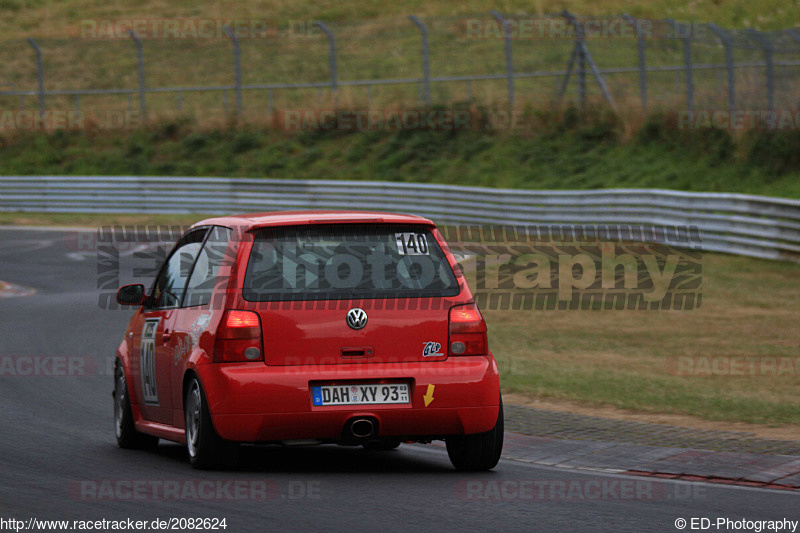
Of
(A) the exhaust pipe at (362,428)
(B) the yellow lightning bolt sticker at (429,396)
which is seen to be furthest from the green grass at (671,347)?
(A) the exhaust pipe at (362,428)

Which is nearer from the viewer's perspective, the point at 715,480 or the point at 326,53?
the point at 715,480

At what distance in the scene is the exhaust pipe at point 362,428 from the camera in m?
7.21

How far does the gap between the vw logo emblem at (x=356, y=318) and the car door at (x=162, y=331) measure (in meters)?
1.35

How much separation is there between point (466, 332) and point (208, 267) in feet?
5.53

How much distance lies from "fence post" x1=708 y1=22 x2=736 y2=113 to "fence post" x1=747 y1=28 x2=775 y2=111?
53 cm

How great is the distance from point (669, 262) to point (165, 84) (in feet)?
114

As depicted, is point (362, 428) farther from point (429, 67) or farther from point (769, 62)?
point (429, 67)

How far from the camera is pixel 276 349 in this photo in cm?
717

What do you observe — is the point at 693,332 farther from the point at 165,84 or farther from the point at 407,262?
the point at 165,84

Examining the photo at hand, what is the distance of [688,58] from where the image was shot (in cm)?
2795

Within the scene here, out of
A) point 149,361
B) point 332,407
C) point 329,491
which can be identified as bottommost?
point 329,491

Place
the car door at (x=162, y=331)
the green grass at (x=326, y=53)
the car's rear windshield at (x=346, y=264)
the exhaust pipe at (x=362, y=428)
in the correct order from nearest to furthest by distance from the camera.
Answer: the exhaust pipe at (x=362, y=428) < the car's rear windshield at (x=346, y=264) < the car door at (x=162, y=331) < the green grass at (x=326, y=53)

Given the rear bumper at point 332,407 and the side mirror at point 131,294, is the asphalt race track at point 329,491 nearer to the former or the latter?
the rear bumper at point 332,407

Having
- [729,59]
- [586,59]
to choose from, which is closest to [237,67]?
[586,59]
